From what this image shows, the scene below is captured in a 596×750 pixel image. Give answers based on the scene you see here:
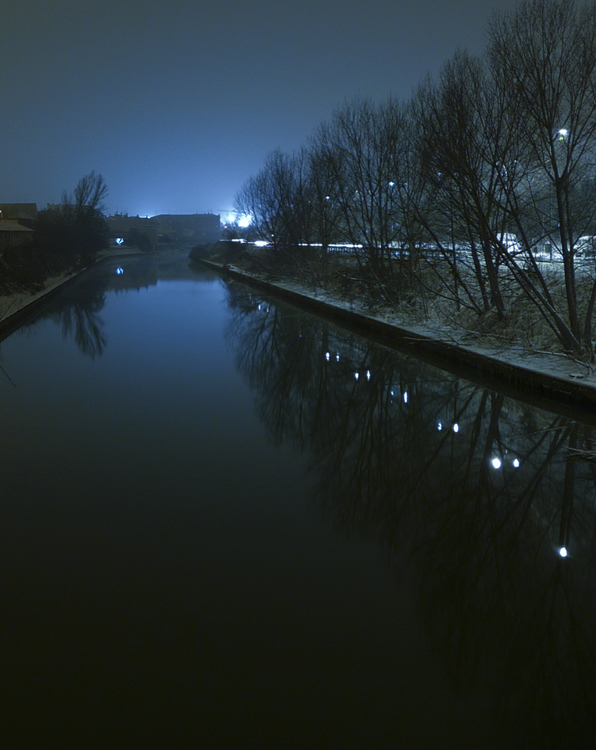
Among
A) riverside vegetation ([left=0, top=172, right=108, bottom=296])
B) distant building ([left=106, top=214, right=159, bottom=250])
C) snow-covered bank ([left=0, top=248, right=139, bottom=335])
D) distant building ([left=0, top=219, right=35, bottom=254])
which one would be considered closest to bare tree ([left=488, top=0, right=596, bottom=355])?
snow-covered bank ([left=0, top=248, right=139, bottom=335])

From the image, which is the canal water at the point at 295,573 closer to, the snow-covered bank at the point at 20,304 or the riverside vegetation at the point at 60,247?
the snow-covered bank at the point at 20,304

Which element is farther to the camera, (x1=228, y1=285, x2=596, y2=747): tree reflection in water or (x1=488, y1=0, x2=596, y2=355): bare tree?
(x1=488, y1=0, x2=596, y2=355): bare tree

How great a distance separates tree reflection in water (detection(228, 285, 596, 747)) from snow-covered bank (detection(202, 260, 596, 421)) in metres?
0.63

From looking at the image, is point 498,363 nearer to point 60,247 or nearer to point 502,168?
point 502,168

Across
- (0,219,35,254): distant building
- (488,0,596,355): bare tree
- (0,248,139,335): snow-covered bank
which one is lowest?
(0,248,139,335): snow-covered bank

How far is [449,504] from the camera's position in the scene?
21.4 feet

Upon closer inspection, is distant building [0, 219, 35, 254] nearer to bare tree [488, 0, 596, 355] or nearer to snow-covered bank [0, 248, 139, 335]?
snow-covered bank [0, 248, 139, 335]

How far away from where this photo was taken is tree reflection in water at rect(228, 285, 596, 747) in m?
3.95

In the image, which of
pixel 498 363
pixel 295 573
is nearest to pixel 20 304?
pixel 498 363

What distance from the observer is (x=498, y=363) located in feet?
41.9

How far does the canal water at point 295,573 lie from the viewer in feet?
11.8

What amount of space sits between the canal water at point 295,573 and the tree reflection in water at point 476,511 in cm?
2

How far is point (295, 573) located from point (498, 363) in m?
8.59

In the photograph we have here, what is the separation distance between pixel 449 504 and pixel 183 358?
31.3 feet
